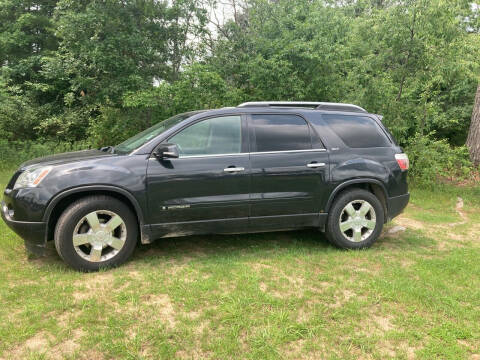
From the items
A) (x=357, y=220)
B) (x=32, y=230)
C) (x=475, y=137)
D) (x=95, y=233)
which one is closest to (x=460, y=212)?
(x=475, y=137)

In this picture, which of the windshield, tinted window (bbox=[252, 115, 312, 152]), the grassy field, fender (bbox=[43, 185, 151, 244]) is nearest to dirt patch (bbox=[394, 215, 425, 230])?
the grassy field

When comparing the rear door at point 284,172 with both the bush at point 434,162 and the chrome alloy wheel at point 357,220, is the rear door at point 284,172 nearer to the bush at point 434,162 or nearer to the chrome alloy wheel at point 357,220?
the chrome alloy wheel at point 357,220

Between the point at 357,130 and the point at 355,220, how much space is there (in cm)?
119

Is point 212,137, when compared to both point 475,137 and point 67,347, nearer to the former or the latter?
point 67,347

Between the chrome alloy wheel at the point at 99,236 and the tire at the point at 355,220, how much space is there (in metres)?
2.52

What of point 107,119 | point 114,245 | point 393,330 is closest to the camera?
point 393,330

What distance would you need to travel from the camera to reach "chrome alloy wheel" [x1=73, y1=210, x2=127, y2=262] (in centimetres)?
354

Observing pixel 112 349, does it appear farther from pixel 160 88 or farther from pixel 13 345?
pixel 160 88

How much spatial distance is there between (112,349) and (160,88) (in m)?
8.47

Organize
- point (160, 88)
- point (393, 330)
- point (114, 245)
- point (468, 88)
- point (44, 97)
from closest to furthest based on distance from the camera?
point (393, 330) < point (114, 245) < point (160, 88) < point (468, 88) < point (44, 97)

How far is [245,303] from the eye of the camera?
3.03m

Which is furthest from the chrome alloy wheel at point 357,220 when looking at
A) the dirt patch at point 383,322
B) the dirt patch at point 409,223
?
the dirt patch at point 409,223

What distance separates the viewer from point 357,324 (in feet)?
9.27

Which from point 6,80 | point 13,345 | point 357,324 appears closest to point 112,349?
point 13,345
